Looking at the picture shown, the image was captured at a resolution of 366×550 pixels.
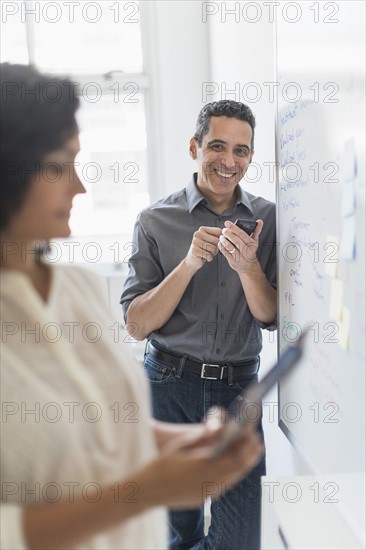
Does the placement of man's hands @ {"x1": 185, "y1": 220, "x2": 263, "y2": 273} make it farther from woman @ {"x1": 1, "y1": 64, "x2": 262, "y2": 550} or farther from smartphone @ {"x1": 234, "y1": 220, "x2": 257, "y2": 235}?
woman @ {"x1": 1, "y1": 64, "x2": 262, "y2": 550}

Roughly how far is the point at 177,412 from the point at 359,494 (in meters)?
0.88

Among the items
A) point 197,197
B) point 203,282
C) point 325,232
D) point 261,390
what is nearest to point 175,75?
point 197,197

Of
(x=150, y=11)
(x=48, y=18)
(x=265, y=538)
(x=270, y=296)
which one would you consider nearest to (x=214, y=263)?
(x=270, y=296)

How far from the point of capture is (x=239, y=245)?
164 cm

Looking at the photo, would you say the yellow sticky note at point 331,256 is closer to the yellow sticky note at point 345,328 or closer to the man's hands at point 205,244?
the yellow sticky note at point 345,328

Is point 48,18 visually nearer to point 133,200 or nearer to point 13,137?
point 133,200

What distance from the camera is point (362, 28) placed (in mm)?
1042

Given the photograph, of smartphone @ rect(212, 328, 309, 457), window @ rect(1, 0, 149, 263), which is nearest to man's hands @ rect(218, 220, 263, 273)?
smartphone @ rect(212, 328, 309, 457)

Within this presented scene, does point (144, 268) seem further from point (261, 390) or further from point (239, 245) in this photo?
point (261, 390)

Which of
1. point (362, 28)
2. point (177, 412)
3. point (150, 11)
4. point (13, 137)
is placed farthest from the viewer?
point (150, 11)

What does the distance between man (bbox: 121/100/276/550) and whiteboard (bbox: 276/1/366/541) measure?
14 centimetres

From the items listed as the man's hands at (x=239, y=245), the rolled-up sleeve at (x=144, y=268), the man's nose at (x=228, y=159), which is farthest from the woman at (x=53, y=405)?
the rolled-up sleeve at (x=144, y=268)

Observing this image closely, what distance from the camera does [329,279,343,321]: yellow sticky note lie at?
1176 mm

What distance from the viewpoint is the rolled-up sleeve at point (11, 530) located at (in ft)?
2.24
